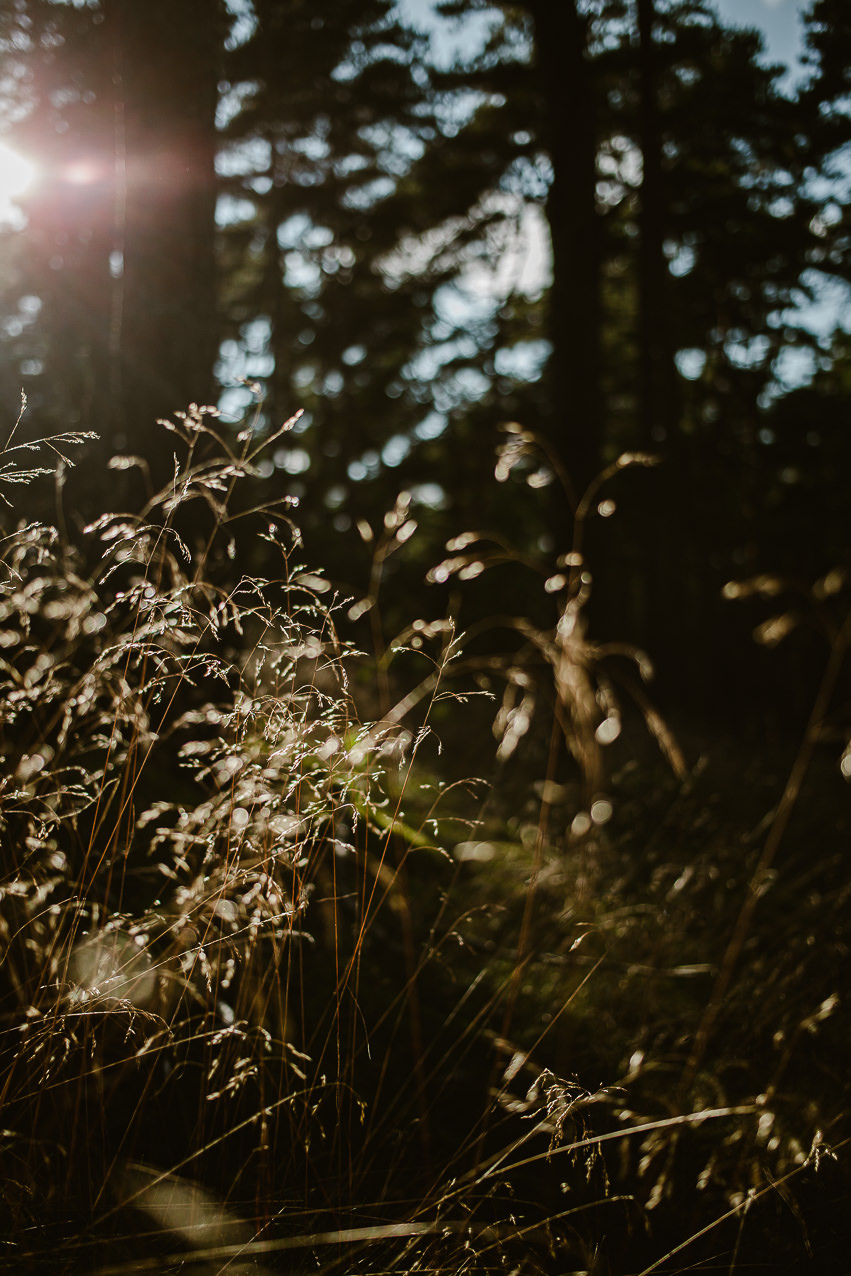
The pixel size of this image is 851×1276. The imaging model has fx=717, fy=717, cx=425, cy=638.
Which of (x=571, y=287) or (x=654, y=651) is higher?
(x=571, y=287)

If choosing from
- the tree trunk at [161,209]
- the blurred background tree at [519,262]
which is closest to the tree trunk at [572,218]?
the blurred background tree at [519,262]

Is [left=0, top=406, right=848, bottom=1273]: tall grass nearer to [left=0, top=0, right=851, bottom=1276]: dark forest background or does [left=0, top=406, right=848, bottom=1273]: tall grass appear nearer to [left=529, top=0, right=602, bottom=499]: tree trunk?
[left=0, top=0, right=851, bottom=1276]: dark forest background

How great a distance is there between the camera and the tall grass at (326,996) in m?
1.22

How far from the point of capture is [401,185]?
12008 mm

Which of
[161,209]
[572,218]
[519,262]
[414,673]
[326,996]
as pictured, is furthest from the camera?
[519,262]

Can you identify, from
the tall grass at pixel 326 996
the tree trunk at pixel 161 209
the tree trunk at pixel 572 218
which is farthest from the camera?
the tree trunk at pixel 572 218

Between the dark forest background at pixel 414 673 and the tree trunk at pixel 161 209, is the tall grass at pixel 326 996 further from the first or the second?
the tree trunk at pixel 161 209

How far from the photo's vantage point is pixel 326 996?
6.50 ft

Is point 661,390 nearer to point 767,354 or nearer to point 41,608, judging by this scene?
point 767,354

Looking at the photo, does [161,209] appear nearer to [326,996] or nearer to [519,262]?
[326,996]

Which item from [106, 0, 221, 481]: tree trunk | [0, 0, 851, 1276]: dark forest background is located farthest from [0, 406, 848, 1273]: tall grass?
[106, 0, 221, 481]: tree trunk

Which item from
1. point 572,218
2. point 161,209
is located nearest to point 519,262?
point 572,218

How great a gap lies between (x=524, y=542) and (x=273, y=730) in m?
15.8

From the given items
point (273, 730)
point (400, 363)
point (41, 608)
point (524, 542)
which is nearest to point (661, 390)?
point (400, 363)
